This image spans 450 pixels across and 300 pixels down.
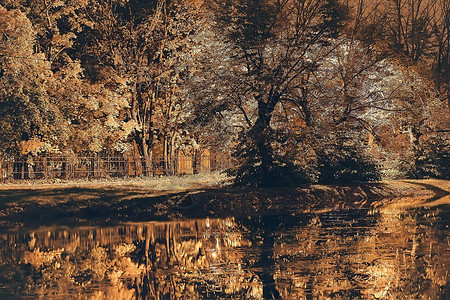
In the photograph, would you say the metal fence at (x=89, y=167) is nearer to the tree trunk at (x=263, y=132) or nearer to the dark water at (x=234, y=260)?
the tree trunk at (x=263, y=132)

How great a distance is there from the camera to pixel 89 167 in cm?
4728

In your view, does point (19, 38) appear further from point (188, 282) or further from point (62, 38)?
point (188, 282)

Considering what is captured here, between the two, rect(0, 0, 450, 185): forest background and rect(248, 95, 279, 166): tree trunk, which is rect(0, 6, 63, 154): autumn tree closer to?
rect(0, 0, 450, 185): forest background

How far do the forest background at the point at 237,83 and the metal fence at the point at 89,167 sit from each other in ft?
2.32

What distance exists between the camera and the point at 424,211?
29188 mm

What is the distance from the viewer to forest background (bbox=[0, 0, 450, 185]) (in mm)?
35188

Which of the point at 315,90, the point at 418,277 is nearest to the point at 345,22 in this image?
the point at 315,90

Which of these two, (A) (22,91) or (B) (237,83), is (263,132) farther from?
(A) (22,91)

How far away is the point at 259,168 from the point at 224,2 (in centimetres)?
824

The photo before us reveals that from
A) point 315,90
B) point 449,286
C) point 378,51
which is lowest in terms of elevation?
point 449,286

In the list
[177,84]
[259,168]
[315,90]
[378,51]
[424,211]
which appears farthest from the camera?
[177,84]

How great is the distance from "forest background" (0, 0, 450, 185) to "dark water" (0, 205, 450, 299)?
1141 centimetres

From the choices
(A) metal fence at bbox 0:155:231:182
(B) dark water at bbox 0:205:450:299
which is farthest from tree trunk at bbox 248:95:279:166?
(A) metal fence at bbox 0:155:231:182

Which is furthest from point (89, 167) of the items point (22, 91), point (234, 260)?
point (234, 260)
